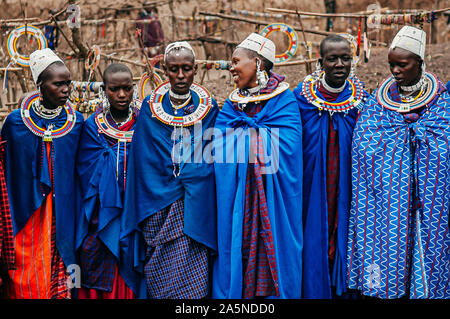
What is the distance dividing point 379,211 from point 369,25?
3.20 metres

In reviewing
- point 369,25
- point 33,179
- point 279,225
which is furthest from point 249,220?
point 369,25

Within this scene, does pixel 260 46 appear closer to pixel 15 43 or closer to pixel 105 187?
pixel 105 187

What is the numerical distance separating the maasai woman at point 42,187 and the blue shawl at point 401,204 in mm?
2322

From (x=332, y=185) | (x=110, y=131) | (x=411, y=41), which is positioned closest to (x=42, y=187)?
(x=110, y=131)

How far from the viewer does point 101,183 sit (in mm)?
4551

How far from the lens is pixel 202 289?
4355 mm

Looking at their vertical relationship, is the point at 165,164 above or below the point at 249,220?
above

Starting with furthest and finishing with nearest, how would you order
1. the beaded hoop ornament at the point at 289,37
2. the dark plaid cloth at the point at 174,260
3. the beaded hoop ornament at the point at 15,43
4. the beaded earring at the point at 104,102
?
1. the beaded hoop ornament at the point at 15,43
2. the beaded hoop ornament at the point at 289,37
3. the beaded earring at the point at 104,102
4. the dark plaid cloth at the point at 174,260

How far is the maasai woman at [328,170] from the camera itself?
439 centimetres

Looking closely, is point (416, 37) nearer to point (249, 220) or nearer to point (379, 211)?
point (379, 211)

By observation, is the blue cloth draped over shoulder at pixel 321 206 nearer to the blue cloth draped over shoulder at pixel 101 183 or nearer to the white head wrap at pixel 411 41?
the white head wrap at pixel 411 41

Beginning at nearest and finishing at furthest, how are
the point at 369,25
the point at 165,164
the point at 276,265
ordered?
the point at 276,265, the point at 165,164, the point at 369,25

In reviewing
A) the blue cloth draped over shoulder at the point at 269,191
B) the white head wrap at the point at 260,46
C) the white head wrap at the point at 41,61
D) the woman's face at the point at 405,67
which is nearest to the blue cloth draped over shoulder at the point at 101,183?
the white head wrap at the point at 41,61

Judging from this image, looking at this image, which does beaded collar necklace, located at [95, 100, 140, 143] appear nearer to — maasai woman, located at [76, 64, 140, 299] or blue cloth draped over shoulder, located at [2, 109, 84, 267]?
maasai woman, located at [76, 64, 140, 299]
